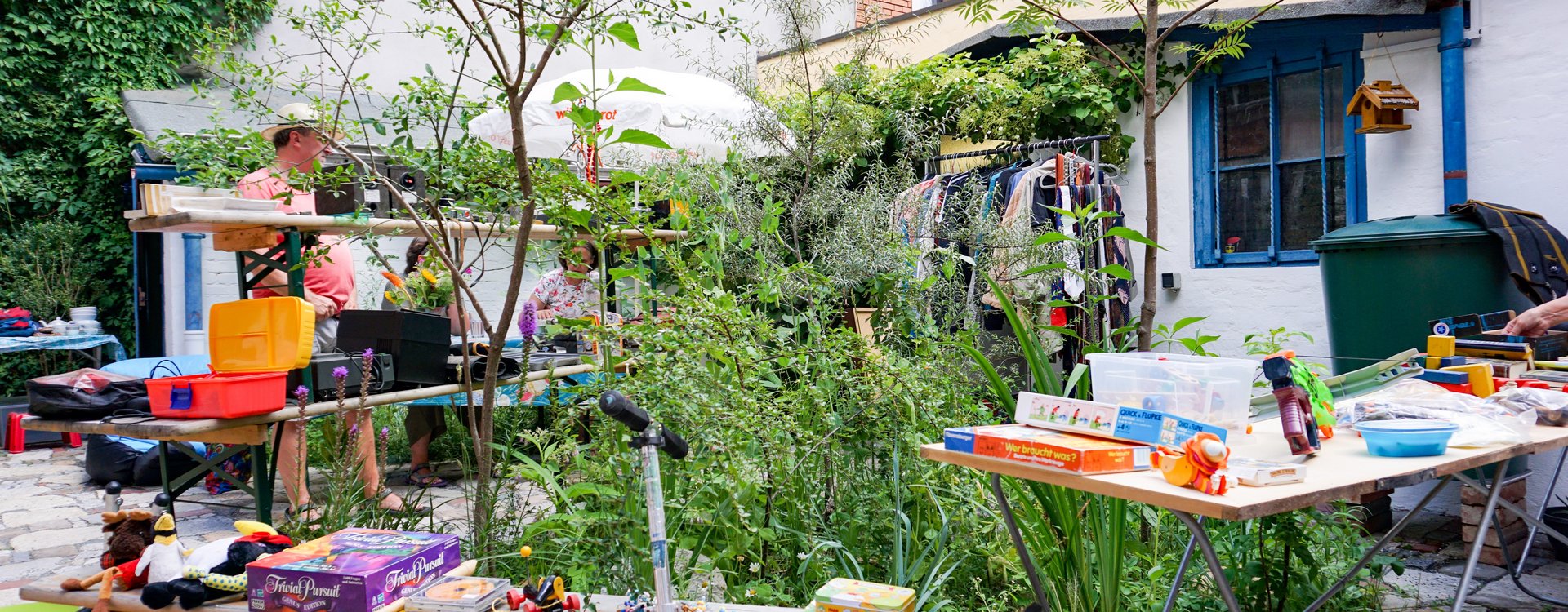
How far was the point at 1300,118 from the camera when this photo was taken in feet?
18.2

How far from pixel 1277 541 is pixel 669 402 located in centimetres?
159

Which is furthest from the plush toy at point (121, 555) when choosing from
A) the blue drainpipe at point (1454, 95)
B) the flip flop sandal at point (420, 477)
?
the blue drainpipe at point (1454, 95)

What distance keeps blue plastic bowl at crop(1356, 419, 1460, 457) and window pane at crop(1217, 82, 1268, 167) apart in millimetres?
4223

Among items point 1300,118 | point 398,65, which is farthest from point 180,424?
point 398,65

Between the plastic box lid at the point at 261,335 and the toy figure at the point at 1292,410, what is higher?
the plastic box lid at the point at 261,335

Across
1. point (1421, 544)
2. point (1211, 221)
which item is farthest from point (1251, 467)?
point (1211, 221)

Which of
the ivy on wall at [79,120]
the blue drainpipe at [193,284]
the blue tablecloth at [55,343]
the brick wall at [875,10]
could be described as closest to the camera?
the brick wall at [875,10]

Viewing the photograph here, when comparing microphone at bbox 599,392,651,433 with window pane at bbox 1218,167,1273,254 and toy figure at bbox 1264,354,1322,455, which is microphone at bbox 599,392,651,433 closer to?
toy figure at bbox 1264,354,1322,455

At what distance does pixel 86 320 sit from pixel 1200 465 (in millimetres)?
8196

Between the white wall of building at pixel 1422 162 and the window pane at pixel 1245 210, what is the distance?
0.60 feet

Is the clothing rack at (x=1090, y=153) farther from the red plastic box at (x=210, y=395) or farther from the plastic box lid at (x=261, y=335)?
the red plastic box at (x=210, y=395)

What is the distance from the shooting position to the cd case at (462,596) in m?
1.70

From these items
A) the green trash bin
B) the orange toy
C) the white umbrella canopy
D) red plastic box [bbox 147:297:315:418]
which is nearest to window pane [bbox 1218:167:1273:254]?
the green trash bin

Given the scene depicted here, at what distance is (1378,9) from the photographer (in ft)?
15.6
